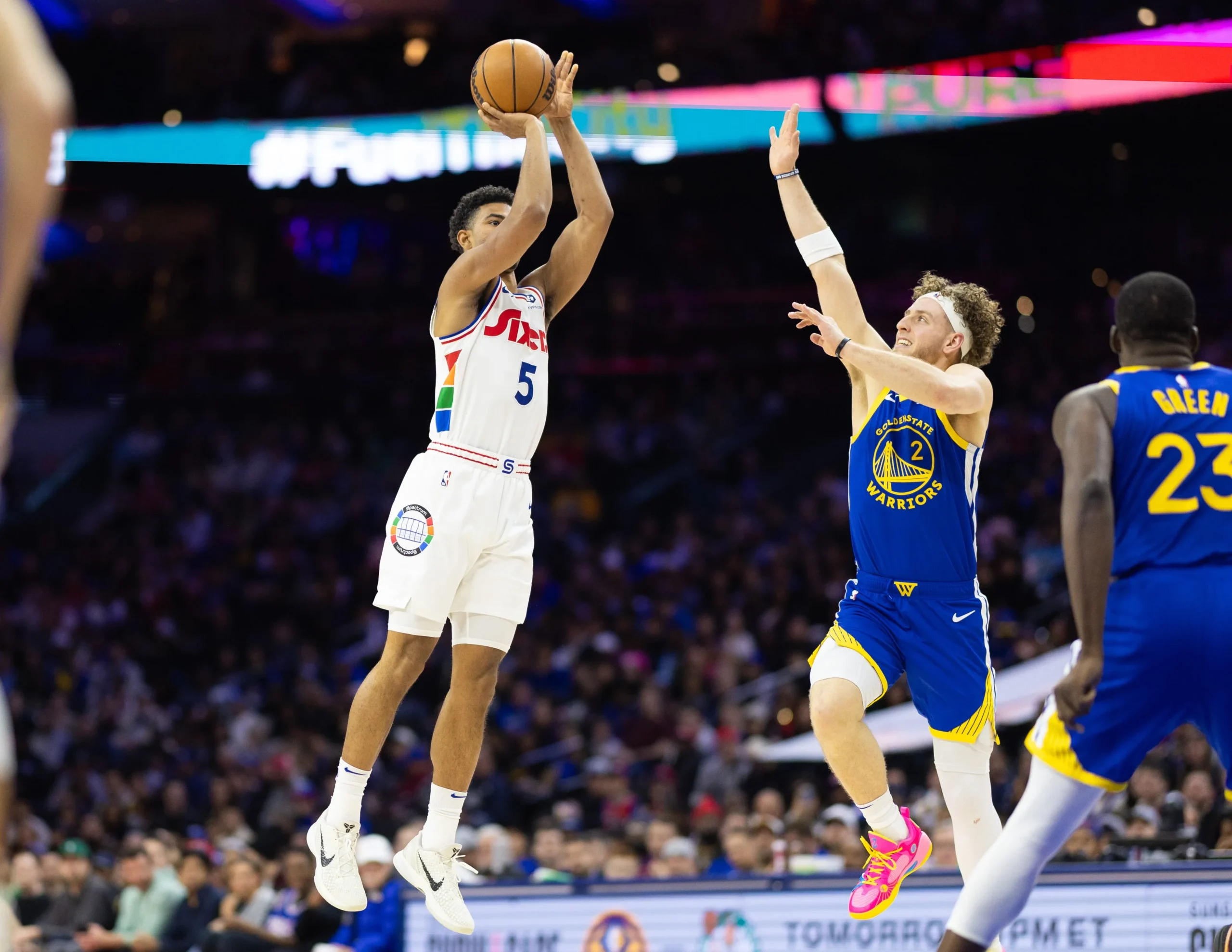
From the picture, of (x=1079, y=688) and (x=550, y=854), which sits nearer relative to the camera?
(x=1079, y=688)

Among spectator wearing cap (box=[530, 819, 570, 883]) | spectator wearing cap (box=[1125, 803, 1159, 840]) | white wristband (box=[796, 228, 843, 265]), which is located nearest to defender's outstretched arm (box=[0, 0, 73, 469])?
white wristband (box=[796, 228, 843, 265])

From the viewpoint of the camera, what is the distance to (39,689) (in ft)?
75.0

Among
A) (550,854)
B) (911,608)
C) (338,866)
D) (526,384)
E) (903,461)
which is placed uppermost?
(526,384)

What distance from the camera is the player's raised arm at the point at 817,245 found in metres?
7.34

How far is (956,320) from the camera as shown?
285 inches

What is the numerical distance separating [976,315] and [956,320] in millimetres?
146

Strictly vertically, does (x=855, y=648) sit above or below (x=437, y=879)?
above

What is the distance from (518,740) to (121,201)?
18.2m

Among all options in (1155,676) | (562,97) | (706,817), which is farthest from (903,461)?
(706,817)

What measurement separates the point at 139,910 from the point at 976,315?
34.2 feet

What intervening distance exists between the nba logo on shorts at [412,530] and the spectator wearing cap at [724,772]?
937 cm

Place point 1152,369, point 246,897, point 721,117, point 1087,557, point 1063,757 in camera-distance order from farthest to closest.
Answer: point 721,117, point 246,897, point 1152,369, point 1063,757, point 1087,557

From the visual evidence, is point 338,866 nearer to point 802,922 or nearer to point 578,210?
point 578,210

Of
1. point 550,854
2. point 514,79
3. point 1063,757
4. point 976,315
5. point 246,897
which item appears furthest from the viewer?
point 550,854
